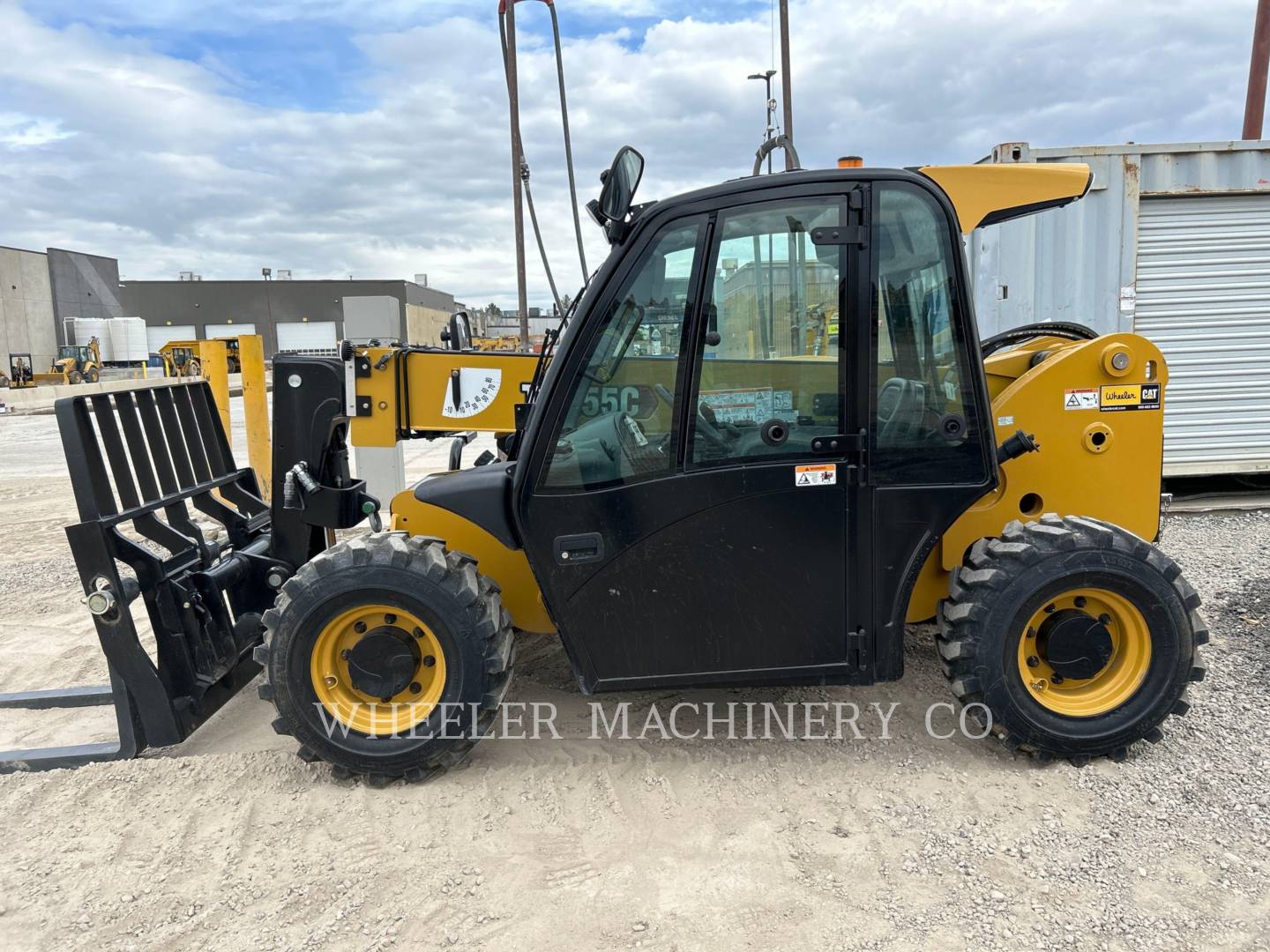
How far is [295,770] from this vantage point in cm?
350

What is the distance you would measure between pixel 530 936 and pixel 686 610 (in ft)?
3.96

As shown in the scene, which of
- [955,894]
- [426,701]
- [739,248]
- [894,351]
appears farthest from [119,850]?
[894,351]

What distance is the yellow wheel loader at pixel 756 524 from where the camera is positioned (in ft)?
10.3

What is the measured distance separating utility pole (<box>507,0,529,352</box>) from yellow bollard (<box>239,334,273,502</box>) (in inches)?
95.0

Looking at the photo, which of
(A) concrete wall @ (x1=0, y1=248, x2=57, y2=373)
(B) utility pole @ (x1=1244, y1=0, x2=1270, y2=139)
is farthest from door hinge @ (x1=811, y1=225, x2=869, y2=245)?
(A) concrete wall @ (x1=0, y1=248, x2=57, y2=373)

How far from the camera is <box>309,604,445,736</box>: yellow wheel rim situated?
336 cm

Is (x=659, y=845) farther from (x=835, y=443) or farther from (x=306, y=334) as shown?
(x=306, y=334)

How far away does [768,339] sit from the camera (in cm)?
314

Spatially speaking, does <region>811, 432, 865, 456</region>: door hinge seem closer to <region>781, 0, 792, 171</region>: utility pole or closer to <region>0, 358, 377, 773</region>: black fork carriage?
<region>0, 358, 377, 773</region>: black fork carriage

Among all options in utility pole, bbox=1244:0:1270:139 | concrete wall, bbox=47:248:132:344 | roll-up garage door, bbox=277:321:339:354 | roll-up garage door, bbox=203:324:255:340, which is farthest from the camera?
roll-up garage door, bbox=277:321:339:354

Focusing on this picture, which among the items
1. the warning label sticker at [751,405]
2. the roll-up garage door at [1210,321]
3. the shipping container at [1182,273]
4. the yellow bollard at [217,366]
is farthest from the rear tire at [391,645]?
the roll-up garage door at [1210,321]

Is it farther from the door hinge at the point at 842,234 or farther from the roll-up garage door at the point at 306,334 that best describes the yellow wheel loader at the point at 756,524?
the roll-up garage door at the point at 306,334

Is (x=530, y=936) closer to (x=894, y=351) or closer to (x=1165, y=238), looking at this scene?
(x=894, y=351)

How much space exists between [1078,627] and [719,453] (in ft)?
5.07
